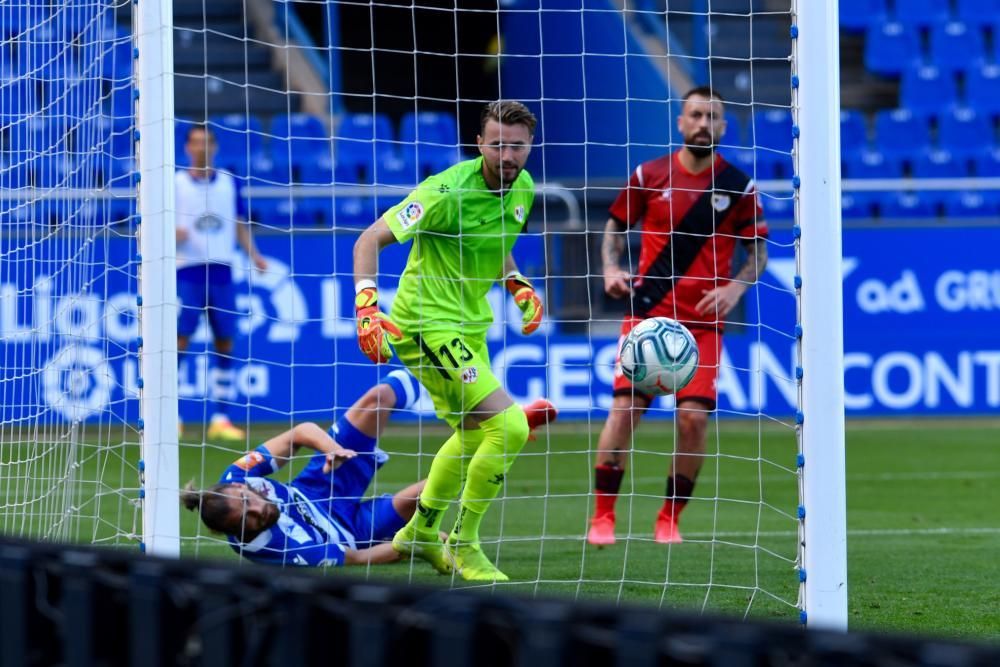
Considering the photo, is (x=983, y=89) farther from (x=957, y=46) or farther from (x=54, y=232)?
(x=54, y=232)

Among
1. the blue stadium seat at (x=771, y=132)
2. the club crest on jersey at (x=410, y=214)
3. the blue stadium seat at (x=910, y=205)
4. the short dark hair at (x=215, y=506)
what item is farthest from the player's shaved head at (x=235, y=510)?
the blue stadium seat at (x=771, y=132)

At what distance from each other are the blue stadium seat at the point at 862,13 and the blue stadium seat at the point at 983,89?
120 centimetres

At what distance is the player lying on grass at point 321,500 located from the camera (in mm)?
5379

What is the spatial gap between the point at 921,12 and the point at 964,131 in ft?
5.92

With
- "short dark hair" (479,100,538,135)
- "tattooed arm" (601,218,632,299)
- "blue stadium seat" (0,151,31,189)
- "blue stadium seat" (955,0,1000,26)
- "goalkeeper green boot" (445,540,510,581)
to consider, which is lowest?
"goalkeeper green boot" (445,540,510,581)

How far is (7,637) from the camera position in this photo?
2.42m

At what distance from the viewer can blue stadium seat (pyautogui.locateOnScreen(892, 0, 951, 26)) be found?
16.6 meters

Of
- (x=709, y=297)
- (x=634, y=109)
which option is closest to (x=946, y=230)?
(x=634, y=109)

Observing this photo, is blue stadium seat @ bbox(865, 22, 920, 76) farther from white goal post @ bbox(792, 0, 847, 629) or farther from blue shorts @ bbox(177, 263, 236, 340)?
white goal post @ bbox(792, 0, 847, 629)

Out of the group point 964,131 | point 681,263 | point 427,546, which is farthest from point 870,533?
point 964,131

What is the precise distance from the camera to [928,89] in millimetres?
16188

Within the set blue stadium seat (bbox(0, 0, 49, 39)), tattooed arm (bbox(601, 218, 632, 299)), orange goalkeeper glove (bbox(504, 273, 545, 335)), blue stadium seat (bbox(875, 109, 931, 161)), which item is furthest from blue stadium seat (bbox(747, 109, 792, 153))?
blue stadium seat (bbox(0, 0, 49, 39))

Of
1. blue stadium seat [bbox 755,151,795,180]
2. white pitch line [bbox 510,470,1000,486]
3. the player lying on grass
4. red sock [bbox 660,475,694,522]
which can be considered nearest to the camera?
the player lying on grass

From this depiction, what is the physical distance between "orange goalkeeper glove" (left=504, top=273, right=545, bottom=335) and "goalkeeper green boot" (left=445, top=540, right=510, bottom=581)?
85cm
